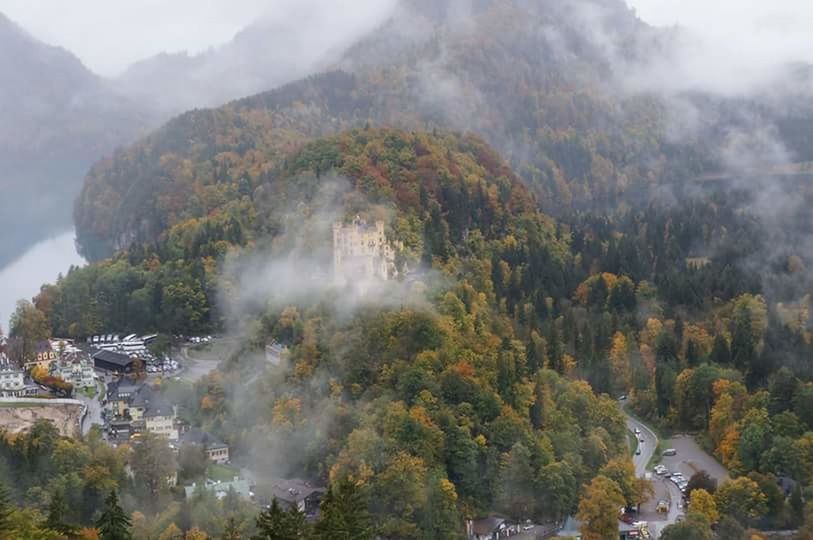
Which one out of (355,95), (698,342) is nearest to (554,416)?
(698,342)

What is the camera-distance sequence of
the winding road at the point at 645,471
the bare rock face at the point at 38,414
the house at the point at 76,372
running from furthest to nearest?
the house at the point at 76,372 → the bare rock face at the point at 38,414 → the winding road at the point at 645,471

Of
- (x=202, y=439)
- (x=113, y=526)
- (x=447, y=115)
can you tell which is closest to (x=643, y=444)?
(x=202, y=439)

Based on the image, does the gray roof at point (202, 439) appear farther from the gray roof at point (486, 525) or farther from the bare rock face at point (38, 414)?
the gray roof at point (486, 525)

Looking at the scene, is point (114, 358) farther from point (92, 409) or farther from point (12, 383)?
point (12, 383)

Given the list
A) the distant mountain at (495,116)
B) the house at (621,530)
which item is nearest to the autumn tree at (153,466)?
the house at (621,530)

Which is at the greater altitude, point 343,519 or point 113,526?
point 343,519

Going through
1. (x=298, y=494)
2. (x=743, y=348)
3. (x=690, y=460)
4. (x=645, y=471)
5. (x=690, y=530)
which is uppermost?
(x=743, y=348)

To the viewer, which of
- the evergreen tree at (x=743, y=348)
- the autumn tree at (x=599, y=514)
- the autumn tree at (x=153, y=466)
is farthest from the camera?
the evergreen tree at (x=743, y=348)
